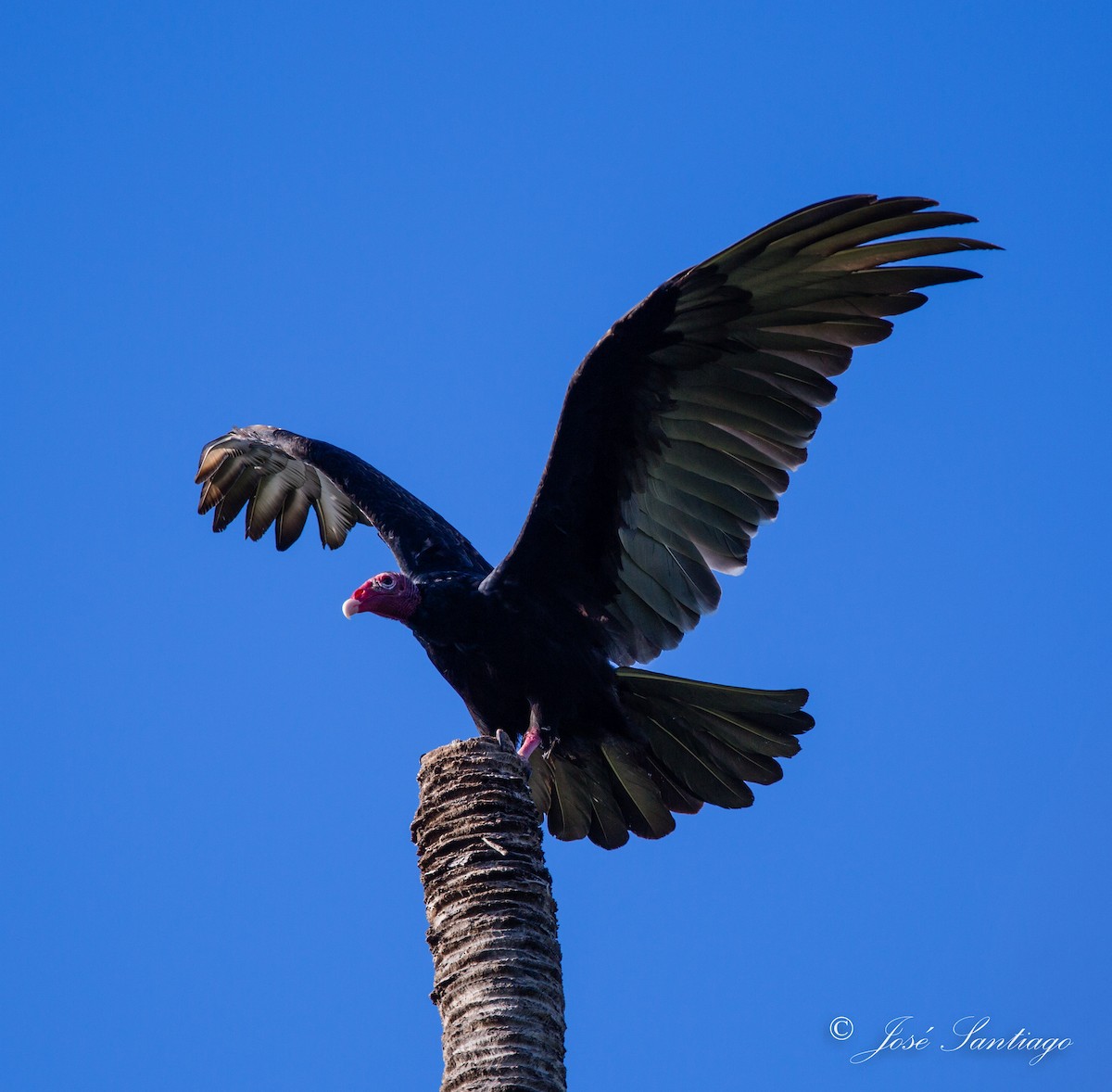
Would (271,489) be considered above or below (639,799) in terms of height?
above

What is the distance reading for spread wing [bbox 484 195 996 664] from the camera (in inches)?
165

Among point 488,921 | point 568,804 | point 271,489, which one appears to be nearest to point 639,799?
point 568,804

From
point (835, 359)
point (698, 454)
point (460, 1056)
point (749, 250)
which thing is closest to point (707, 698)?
point (698, 454)

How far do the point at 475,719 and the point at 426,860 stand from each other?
130 centimetres

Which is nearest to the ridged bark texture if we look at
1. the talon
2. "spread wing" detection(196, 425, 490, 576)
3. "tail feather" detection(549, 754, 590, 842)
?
the talon

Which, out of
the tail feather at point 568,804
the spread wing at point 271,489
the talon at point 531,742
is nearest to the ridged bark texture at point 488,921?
the talon at point 531,742

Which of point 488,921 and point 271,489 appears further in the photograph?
point 271,489

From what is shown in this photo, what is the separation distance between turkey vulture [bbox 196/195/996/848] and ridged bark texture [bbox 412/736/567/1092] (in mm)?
1048

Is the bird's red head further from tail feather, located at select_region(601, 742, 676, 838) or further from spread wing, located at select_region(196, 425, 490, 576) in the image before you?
spread wing, located at select_region(196, 425, 490, 576)

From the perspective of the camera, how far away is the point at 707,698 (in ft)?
15.5

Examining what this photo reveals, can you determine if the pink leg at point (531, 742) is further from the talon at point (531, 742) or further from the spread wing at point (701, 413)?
the spread wing at point (701, 413)

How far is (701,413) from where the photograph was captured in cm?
444

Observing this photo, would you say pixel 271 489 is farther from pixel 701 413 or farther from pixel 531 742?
pixel 701 413

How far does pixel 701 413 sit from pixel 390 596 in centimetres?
119
